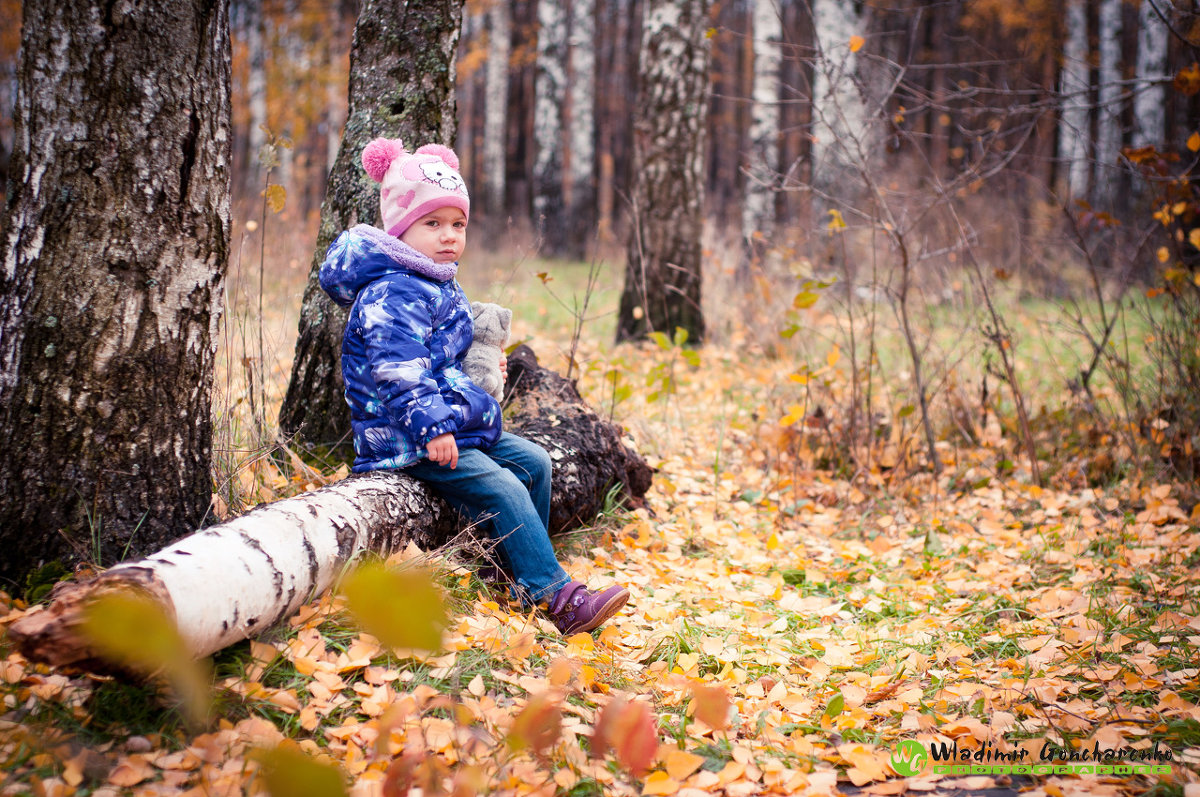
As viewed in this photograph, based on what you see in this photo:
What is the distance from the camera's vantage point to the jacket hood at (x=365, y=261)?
2.42 meters

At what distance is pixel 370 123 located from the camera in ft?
10.00

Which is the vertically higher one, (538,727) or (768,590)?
(538,727)

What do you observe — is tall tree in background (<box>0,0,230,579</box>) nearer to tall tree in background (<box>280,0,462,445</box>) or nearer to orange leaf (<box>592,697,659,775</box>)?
tall tree in background (<box>280,0,462,445</box>)

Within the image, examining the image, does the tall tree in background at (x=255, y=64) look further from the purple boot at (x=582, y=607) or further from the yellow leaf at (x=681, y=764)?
the yellow leaf at (x=681, y=764)

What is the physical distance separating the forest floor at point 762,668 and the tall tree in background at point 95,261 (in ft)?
1.02

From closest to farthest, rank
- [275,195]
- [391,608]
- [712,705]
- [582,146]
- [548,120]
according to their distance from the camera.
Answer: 1. [391,608]
2. [712,705]
3. [275,195]
4. [548,120]
5. [582,146]

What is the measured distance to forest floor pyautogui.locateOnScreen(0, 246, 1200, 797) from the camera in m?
1.59

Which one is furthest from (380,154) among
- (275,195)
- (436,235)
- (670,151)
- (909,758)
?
(670,151)

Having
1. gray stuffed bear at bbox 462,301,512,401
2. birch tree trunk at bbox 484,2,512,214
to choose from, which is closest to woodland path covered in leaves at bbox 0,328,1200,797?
gray stuffed bear at bbox 462,301,512,401

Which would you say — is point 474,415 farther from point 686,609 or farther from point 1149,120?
point 1149,120

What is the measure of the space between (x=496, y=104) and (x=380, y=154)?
12.8m

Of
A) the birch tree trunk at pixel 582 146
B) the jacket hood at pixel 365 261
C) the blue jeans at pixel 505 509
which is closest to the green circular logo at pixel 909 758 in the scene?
the blue jeans at pixel 505 509

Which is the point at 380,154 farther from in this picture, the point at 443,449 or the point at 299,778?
the point at 299,778

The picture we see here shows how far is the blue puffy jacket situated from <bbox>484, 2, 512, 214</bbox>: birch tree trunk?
11704 mm
